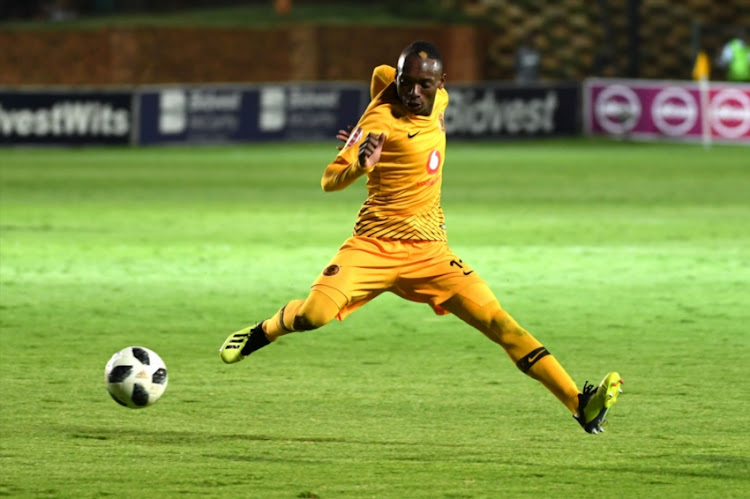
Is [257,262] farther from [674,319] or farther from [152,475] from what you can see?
[152,475]

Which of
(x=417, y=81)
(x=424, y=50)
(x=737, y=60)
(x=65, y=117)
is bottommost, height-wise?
(x=65, y=117)

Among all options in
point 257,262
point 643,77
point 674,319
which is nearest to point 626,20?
point 643,77

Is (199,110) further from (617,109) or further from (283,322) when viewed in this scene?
(283,322)

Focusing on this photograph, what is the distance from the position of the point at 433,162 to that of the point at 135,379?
6.14 ft

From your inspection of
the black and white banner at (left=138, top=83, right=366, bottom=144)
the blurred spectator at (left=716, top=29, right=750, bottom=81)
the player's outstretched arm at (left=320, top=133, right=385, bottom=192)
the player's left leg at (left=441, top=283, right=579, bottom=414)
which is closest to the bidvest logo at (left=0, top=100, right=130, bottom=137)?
the black and white banner at (left=138, top=83, right=366, bottom=144)

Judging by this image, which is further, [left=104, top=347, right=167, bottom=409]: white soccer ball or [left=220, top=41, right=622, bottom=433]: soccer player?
[left=104, top=347, right=167, bottom=409]: white soccer ball

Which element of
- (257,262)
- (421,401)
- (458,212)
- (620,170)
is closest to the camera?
(421,401)

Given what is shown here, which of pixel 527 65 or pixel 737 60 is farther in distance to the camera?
pixel 527 65

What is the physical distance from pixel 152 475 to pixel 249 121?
2651 cm

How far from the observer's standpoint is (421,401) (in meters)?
8.30

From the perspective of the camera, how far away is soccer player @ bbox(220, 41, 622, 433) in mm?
7105

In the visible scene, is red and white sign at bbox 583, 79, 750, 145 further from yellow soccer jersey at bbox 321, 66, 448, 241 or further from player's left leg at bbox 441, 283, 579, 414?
player's left leg at bbox 441, 283, 579, 414

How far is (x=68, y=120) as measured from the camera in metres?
31.4

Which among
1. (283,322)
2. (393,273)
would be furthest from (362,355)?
(393,273)
